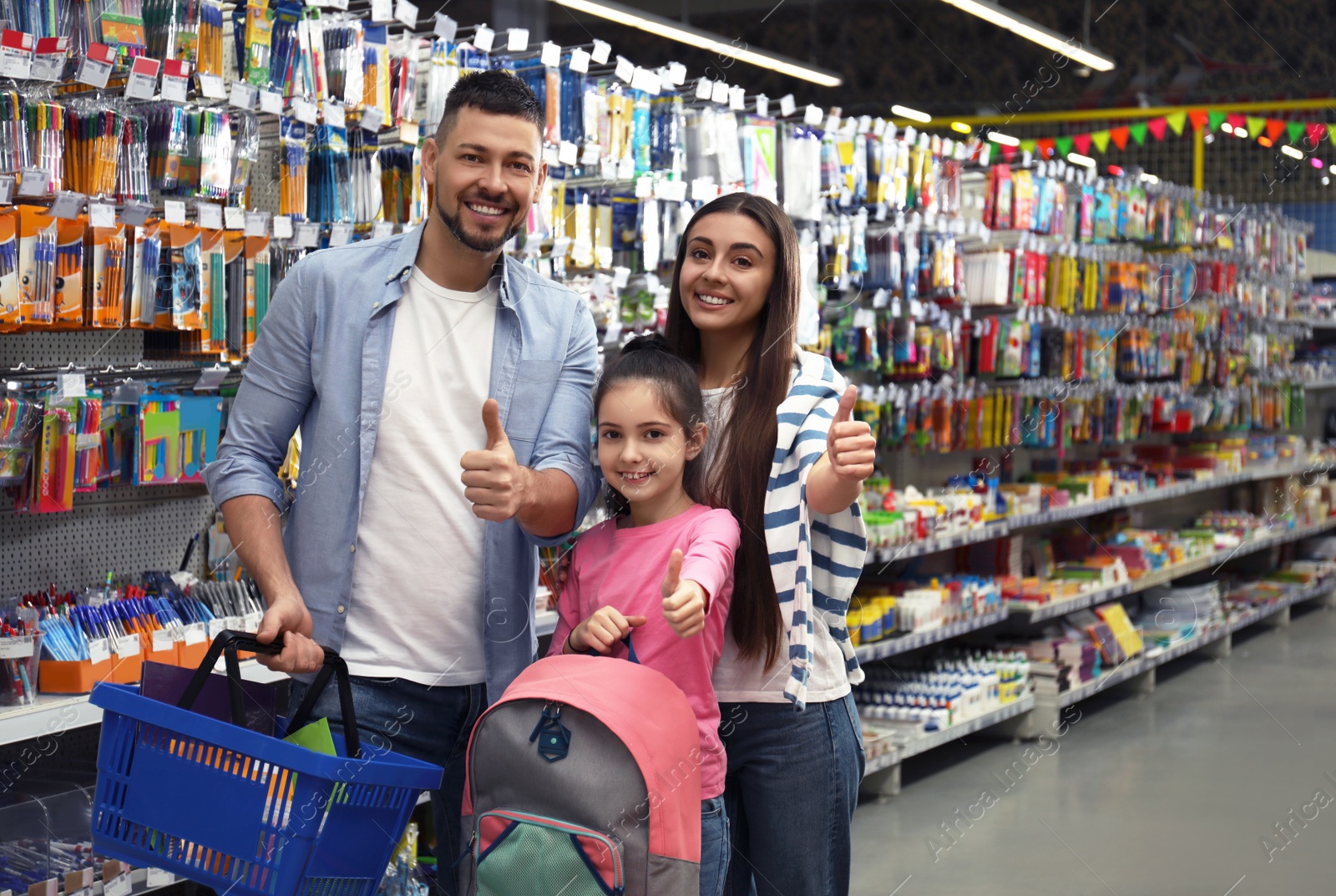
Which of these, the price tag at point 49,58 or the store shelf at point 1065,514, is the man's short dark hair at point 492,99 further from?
the store shelf at point 1065,514

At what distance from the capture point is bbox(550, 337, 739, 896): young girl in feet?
6.18

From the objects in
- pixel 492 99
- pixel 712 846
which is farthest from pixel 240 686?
pixel 492 99

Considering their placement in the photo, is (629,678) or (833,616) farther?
(833,616)

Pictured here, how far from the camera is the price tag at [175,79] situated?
309 cm

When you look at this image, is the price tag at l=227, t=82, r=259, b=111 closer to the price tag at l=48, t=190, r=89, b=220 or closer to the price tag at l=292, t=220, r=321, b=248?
the price tag at l=292, t=220, r=321, b=248

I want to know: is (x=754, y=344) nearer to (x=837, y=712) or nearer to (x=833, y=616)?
(x=833, y=616)

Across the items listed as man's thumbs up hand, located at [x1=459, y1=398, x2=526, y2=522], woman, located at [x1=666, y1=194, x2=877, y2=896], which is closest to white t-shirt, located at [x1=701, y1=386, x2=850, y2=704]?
woman, located at [x1=666, y1=194, x2=877, y2=896]

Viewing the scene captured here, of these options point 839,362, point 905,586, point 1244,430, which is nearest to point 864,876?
point 905,586

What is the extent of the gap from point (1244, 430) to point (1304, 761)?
15.5 feet

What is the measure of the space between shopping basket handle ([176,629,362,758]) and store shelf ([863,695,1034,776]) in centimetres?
342

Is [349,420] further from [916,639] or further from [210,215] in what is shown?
[916,639]

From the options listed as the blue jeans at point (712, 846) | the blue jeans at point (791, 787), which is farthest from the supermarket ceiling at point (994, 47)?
the blue jeans at point (712, 846)

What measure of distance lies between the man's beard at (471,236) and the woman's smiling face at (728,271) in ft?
0.95

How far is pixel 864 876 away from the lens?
4297 millimetres
